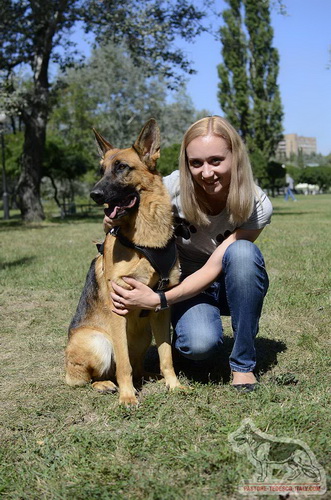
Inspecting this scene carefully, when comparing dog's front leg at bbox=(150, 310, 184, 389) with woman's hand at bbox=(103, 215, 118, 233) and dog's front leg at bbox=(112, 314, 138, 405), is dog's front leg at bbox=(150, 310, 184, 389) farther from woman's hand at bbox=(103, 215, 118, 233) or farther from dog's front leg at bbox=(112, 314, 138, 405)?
woman's hand at bbox=(103, 215, 118, 233)

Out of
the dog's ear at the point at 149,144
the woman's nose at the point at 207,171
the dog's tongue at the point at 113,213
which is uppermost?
the dog's ear at the point at 149,144

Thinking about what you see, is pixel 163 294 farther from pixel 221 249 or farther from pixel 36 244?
pixel 36 244

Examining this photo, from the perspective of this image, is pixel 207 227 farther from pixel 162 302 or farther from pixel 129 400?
pixel 129 400

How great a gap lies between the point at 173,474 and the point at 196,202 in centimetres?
173

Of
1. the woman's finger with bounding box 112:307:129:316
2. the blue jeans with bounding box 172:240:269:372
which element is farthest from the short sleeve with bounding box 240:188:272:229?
the woman's finger with bounding box 112:307:129:316

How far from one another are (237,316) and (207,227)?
2.19ft

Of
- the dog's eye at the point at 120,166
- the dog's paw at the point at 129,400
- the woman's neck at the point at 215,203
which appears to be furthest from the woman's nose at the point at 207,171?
the dog's paw at the point at 129,400

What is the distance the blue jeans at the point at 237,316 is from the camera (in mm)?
3156

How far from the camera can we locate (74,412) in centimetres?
299

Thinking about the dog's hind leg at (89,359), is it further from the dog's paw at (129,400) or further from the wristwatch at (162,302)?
the wristwatch at (162,302)

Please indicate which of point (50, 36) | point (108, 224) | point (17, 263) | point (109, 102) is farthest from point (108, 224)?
point (109, 102)

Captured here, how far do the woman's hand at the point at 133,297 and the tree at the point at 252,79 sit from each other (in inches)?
1510

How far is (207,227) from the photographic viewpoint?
11.4 feet

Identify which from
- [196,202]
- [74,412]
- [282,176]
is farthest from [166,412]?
[282,176]
